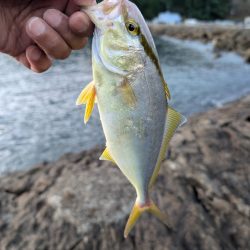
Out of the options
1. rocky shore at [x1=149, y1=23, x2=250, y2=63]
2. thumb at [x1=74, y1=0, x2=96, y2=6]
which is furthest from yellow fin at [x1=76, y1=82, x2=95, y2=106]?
rocky shore at [x1=149, y1=23, x2=250, y2=63]

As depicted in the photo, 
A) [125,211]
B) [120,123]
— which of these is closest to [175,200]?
[125,211]

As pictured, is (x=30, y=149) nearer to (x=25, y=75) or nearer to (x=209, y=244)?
(x=209, y=244)

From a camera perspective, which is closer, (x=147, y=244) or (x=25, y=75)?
(x=147, y=244)

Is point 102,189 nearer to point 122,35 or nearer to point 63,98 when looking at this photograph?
point 122,35

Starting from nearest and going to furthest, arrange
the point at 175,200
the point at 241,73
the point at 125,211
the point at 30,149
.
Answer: the point at 125,211 → the point at 175,200 → the point at 30,149 → the point at 241,73

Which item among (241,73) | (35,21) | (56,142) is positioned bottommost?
(241,73)

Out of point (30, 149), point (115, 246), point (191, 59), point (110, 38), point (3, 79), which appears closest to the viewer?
point (110, 38)

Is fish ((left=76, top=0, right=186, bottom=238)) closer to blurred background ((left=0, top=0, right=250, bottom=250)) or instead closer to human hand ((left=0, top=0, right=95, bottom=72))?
human hand ((left=0, top=0, right=95, bottom=72))
